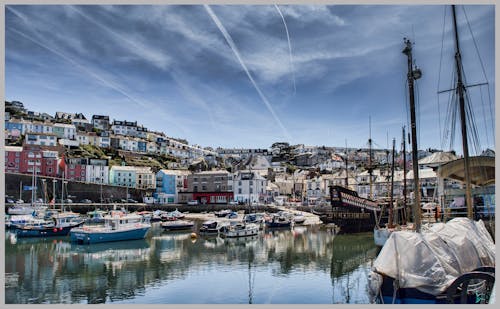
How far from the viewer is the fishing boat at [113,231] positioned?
125 feet

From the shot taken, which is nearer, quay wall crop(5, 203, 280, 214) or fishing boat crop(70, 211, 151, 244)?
fishing boat crop(70, 211, 151, 244)

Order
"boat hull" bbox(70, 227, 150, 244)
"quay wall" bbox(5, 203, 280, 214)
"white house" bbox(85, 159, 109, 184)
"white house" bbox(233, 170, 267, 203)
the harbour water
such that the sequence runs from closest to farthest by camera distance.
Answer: the harbour water < "boat hull" bbox(70, 227, 150, 244) < "quay wall" bbox(5, 203, 280, 214) < "white house" bbox(233, 170, 267, 203) < "white house" bbox(85, 159, 109, 184)

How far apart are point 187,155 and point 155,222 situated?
100694mm

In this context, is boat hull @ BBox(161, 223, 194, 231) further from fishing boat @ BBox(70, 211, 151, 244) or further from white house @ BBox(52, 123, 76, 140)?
white house @ BBox(52, 123, 76, 140)

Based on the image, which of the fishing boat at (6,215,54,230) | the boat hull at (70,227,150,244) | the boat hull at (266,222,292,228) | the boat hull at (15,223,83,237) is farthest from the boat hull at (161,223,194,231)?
the fishing boat at (6,215,54,230)

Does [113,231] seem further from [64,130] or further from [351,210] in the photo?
[64,130]

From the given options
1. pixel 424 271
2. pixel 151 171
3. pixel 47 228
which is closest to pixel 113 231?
pixel 47 228

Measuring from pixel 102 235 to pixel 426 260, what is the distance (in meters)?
33.6

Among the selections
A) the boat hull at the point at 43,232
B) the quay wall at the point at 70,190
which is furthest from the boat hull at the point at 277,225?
the quay wall at the point at 70,190

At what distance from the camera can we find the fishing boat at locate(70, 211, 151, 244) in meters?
38.1

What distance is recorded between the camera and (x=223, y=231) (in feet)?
145

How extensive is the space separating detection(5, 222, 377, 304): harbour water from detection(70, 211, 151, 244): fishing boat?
876mm

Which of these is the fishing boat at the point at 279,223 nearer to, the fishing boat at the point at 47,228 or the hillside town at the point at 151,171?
the hillside town at the point at 151,171

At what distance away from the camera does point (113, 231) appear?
39.1 m
